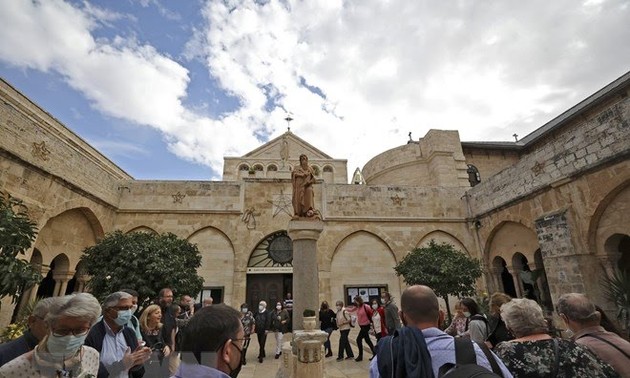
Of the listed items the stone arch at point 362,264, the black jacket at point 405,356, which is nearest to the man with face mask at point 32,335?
the black jacket at point 405,356

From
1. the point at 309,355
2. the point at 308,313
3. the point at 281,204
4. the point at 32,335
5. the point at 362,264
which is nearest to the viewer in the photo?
the point at 32,335

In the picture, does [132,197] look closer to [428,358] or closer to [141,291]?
[141,291]

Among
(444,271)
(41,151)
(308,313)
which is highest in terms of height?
(41,151)

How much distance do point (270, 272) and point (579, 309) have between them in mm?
11766

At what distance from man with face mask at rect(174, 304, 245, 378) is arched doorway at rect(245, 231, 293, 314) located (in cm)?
1202

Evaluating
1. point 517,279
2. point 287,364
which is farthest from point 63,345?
point 517,279

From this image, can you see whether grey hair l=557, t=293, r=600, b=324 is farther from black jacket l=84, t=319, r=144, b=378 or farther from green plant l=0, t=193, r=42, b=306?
green plant l=0, t=193, r=42, b=306

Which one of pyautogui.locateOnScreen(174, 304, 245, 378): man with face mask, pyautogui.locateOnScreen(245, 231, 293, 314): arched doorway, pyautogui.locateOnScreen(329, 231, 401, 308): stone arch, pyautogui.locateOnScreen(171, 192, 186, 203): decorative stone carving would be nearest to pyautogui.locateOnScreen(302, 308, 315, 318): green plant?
pyautogui.locateOnScreen(174, 304, 245, 378): man with face mask

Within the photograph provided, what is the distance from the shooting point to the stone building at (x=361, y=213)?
26.5 feet

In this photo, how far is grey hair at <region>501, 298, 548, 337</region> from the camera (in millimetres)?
1970

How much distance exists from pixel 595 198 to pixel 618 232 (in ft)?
3.28

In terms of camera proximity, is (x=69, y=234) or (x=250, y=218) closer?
(x=69, y=234)

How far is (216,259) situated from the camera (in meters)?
12.8

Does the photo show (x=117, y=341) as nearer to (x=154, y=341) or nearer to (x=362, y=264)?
(x=154, y=341)
